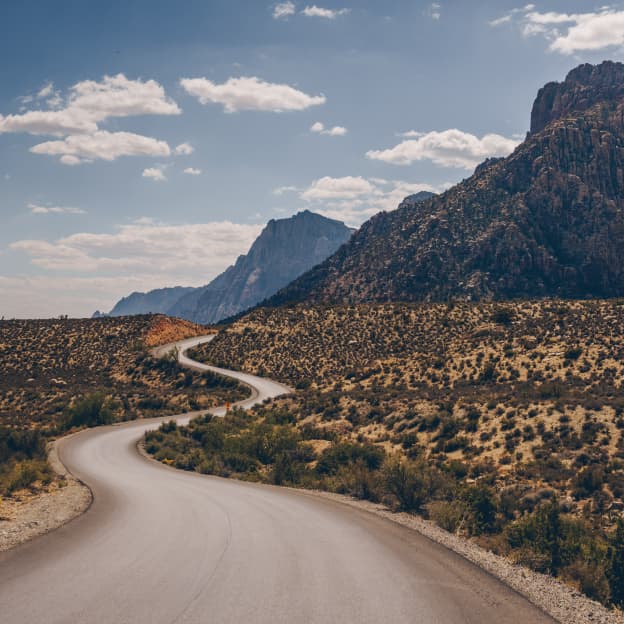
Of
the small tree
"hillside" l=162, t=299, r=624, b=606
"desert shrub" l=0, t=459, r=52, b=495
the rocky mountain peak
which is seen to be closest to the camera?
the small tree

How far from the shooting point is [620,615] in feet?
32.1

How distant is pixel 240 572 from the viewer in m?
10.3

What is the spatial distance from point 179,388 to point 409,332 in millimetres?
33060

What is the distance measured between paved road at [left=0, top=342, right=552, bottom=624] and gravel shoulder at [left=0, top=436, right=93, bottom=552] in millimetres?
490

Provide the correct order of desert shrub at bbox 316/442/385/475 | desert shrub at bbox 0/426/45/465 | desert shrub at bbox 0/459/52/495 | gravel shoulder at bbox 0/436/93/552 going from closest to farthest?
gravel shoulder at bbox 0/436/93/552
desert shrub at bbox 0/459/52/495
desert shrub at bbox 316/442/385/475
desert shrub at bbox 0/426/45/465

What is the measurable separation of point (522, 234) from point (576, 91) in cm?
8368

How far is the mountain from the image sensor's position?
398 ft

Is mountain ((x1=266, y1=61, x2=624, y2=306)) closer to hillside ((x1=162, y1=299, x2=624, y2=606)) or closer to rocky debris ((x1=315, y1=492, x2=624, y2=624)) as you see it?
hillside ((x1=162, y1=299, x2=624, y2=606))

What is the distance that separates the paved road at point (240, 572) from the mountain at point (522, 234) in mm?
106261

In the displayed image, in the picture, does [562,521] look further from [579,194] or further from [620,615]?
[579,194]

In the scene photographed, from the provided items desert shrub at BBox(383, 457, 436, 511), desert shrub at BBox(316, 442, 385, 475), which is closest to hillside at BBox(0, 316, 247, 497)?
desert shrub at BBox(316, 442, 385, 475)

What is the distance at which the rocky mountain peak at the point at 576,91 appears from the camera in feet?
554

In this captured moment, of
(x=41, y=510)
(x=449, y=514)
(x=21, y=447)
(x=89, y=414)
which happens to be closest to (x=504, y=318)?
(x=89, y=414)

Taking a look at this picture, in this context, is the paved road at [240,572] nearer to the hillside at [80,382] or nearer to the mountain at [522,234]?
the hillside at [80,382]
